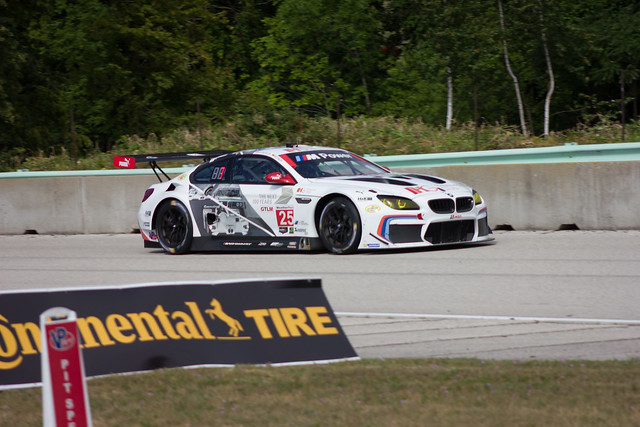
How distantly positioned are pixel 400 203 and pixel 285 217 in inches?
64.8

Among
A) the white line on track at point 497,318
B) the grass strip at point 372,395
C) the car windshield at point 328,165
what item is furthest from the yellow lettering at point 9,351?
the car windshield at point 328,165

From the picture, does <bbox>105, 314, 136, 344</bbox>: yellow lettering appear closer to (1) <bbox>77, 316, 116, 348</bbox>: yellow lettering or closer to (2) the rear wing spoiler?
(1) <bbox>77, 316, 116, 348</bbox>: yellow lettering

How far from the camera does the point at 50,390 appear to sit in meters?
3.46

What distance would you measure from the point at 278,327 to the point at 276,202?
6.22 metres

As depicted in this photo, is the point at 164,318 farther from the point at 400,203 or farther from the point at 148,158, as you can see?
the point at 148,158

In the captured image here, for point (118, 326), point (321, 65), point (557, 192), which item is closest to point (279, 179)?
Answer: point (557, 192)

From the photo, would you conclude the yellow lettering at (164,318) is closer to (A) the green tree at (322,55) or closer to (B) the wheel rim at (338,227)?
(B) the wheel rim at (338,227)

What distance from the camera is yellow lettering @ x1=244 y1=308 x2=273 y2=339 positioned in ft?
18.4

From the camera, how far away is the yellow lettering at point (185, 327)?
18.2 feet

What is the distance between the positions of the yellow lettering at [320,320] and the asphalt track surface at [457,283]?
16.8 inches

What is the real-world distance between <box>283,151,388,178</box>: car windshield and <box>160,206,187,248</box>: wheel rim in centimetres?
181

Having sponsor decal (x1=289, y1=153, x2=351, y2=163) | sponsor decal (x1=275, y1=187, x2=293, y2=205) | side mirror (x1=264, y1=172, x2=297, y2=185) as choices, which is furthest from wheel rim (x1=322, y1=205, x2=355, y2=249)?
sponsor decal (x1=289, y1=153, x2=351, y2=163)

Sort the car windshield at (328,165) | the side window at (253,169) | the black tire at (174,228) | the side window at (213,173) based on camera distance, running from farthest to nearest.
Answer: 1. the black tire at (174,228)
2. the side window at (213,173)
3. the side window at (253,169)
4. the car windshield at (328,165)

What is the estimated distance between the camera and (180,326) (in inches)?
218
